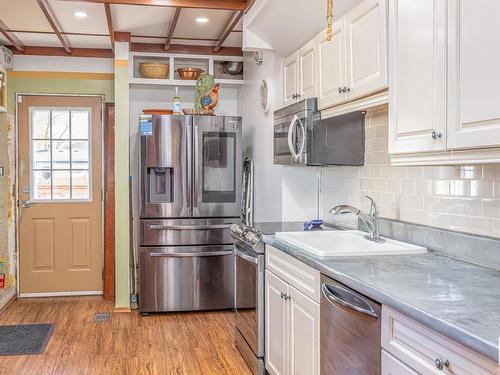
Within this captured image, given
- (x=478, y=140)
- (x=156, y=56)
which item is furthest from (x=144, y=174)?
(x=478, y=140)

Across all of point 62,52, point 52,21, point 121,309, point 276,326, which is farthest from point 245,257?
point 62,52

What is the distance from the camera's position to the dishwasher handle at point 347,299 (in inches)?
70.8

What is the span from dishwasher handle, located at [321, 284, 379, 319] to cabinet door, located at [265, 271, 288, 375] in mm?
653

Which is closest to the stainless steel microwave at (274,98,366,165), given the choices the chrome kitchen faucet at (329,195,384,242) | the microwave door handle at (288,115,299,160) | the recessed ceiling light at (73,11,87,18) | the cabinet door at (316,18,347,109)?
the microwave door handle at (288,115,299,160)

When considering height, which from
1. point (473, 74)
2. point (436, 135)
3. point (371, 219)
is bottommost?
point (371, 219)

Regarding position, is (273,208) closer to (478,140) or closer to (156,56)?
(156,56)

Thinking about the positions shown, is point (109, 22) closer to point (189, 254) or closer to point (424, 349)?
point (189, 254)

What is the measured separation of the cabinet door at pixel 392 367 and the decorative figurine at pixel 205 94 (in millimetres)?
3530

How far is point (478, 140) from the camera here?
1658mm

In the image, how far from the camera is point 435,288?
172cm

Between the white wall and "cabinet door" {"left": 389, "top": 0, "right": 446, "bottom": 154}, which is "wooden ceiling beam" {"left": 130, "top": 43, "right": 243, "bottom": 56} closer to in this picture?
the white wall

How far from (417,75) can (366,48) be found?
545 mm

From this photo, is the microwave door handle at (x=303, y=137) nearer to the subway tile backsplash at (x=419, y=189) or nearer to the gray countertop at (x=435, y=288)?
the subway tile backsplash at (x=419, y=189)

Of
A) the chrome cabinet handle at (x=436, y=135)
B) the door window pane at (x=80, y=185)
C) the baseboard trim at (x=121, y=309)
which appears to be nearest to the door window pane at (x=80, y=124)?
the door window pane at (x=80, y=185)
